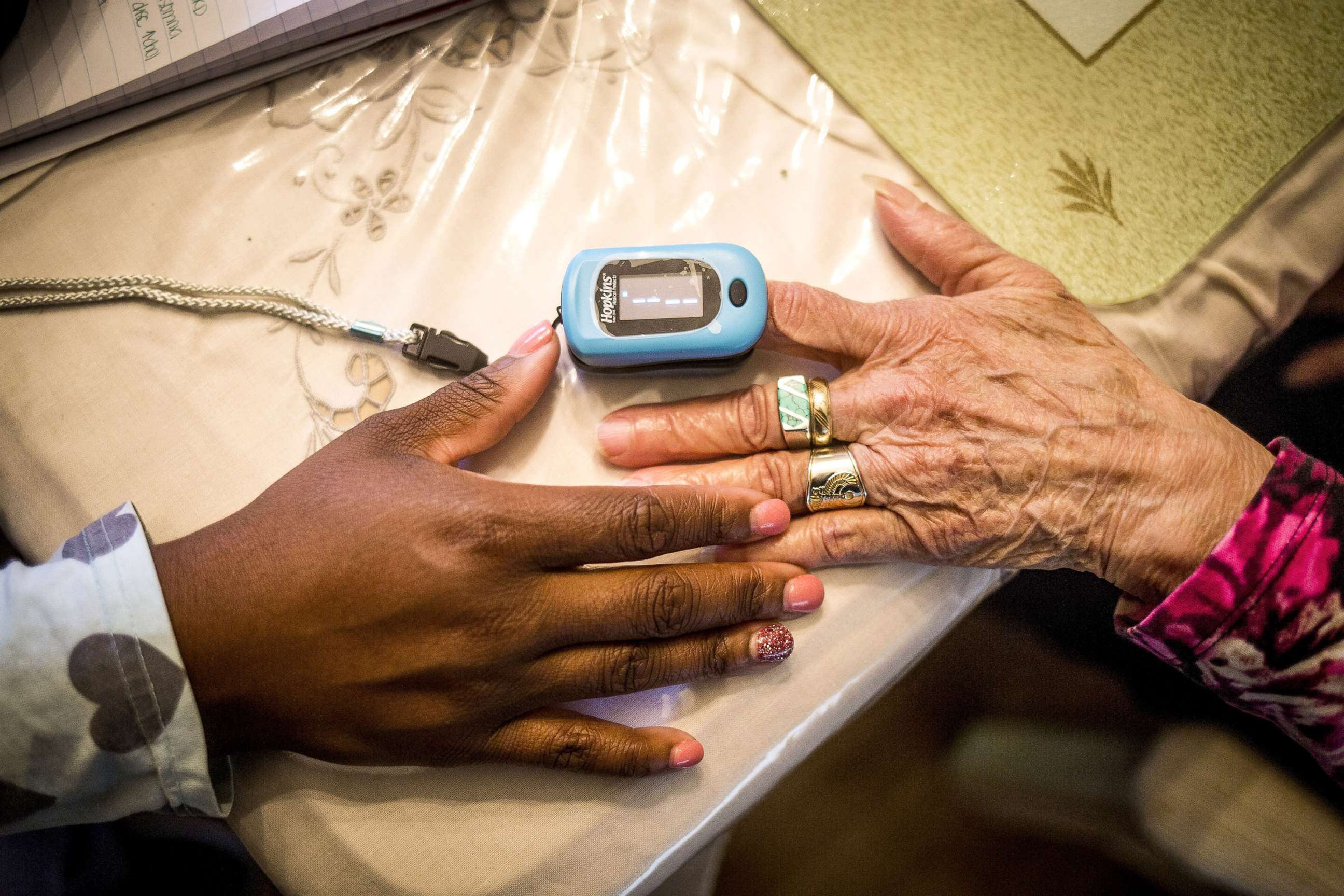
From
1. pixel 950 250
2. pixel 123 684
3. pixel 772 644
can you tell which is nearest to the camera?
pixel 123 684

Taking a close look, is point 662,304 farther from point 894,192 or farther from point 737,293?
point 894,192

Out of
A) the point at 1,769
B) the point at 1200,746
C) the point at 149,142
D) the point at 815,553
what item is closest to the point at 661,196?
the point at 815,553

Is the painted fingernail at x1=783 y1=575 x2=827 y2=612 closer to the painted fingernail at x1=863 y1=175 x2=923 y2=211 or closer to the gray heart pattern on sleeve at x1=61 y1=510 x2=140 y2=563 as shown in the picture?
the painted fingernail at x1=863 y1=175 x2=923 y2=211

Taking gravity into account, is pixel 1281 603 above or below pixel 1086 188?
below

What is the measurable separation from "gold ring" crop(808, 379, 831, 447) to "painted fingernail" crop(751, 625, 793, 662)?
0.68 ft

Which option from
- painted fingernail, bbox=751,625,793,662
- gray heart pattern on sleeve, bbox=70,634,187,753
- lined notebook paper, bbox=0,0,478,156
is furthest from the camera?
lined notebook paper, bbox=0,0,478,156

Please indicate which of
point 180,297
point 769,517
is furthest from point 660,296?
point 180,297

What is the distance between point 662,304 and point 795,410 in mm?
182

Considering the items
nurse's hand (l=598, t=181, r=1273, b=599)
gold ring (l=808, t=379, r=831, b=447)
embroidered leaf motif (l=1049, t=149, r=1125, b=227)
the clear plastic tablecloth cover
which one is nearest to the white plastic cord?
the clear plastic tablecloth cover

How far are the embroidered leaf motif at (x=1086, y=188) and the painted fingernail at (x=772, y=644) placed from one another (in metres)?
0.63

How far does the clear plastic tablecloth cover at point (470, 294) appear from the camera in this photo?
0.69 meters

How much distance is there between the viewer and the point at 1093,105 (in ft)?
2.87

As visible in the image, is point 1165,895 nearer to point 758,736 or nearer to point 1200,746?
point 1200,746

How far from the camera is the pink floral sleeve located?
0.67 meters
